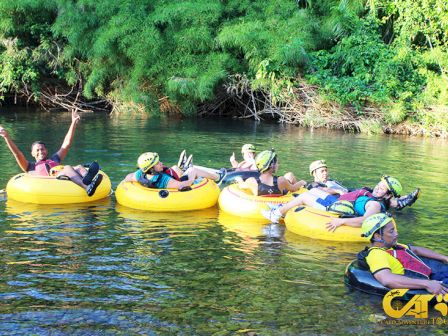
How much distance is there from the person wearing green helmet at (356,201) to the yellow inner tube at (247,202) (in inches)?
5.1

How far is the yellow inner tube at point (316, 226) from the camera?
674cm

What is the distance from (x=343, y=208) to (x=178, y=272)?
2209 mm

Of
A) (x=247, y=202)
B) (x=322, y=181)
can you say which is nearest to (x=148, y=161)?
(x=247, y=202)

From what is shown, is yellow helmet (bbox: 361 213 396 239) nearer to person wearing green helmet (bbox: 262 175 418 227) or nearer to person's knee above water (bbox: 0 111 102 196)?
person wearing green helmet (bbox: 262 175 418 227)

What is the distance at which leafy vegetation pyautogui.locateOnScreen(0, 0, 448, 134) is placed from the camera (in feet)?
59.0

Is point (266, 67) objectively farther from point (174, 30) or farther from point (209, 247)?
point (209, 247)

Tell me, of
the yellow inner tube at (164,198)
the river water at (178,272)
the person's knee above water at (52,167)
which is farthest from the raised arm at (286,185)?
the person's knee above water at (52,167)

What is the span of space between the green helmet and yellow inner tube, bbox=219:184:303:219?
0.91 meters

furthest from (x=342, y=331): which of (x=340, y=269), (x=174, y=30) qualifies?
(x=174, y=30)

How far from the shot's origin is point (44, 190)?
823 cm

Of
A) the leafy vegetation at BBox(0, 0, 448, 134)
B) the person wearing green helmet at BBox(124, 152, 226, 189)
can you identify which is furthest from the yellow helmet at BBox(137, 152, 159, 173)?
Result: the leafy vegetation at BBox(0, 0, 448, 134)

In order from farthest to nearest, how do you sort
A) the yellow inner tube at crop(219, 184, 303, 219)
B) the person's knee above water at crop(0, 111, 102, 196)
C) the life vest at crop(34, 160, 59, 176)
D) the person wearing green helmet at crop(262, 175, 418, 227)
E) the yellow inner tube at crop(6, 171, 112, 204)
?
the life vest at crop(34, 160, 59, 176) → the person's knee above water at crop(0, 111, 102, 196) → the yellow inner tube at crop(6, 171, 112, 204) → the yellow inner tube at crop(219, 184, 303, 219) → the person wearing green helmet at crop(262, 175, 418, 227)

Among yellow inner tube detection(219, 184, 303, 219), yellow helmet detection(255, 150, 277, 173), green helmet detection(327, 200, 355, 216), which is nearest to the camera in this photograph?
green helmet detection(327, 200, 355, 216)

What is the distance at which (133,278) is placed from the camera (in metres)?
5.50
